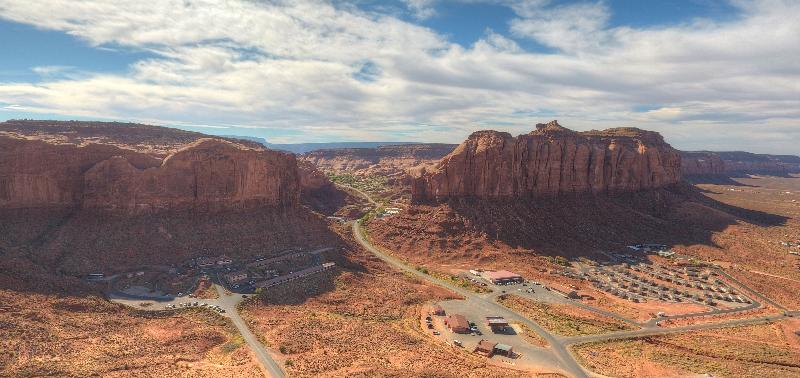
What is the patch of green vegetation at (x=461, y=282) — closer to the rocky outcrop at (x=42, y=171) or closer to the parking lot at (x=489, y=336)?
the parking lot at (x=489, y=336)

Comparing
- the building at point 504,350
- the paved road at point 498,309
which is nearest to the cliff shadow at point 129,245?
the paved road at point 498,309

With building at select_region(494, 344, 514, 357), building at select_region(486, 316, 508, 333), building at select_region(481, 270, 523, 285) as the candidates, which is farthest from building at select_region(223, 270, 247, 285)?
building at select_region(481, 270, 523, 285)

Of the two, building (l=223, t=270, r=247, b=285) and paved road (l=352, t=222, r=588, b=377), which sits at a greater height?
building (l=223, t=270, r=247, b=285)

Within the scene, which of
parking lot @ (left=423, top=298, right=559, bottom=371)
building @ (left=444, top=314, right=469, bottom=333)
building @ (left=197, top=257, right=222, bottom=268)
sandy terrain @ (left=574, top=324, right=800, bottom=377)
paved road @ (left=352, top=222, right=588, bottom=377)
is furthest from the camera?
building @ (left=197, top=257, right=222, bottom=268)

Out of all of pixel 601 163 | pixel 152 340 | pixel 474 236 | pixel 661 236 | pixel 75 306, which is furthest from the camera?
pixel 601 163

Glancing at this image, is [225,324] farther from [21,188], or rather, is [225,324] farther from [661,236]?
[661,236]

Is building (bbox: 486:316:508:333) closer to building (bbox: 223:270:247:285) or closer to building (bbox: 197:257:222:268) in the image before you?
building (bbox: 223:270:247:285)

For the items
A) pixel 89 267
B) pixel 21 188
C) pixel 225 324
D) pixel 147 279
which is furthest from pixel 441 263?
pixel 21 188
